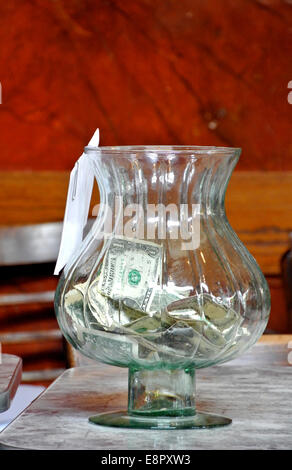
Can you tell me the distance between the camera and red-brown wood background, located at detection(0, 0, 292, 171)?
2.52 meters

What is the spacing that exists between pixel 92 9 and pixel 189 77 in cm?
36

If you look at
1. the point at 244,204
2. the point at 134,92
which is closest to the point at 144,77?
the point at 134,92

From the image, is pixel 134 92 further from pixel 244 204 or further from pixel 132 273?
pixel 132 273

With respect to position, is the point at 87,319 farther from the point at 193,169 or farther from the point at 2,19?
the point at 2,19

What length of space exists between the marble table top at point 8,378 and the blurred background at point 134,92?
1456mm

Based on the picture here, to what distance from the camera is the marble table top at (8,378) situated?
2.58 feet

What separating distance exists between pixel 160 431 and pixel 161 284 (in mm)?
115

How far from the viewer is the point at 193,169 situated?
2.27 feet

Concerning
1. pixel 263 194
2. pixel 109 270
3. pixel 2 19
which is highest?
pixel 2 19

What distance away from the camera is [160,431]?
652 millimetres

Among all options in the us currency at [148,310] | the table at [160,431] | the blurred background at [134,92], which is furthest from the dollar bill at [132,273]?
the blurred background at [134,92]
